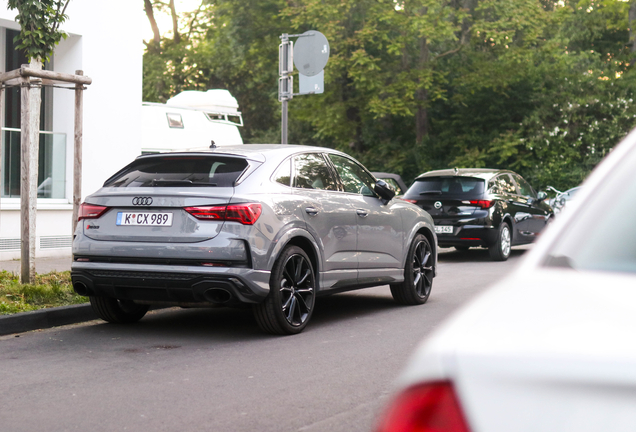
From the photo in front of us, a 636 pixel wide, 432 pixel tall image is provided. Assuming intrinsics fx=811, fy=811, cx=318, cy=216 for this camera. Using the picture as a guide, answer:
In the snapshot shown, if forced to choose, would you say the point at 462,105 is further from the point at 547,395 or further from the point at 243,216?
the point at 547,395

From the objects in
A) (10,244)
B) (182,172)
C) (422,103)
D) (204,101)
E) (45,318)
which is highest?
(422,103)

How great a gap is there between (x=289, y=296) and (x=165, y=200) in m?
1.33

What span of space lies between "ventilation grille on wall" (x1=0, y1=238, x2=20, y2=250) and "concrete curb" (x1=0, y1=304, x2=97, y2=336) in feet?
A: 17.1

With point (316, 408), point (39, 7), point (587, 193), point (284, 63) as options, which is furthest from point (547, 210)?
point (587, 193)

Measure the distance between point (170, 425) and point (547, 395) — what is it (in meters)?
3.19

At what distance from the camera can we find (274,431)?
4074mm

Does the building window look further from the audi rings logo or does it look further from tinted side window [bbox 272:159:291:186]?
tinted side window [bbox 272:159:291:186]

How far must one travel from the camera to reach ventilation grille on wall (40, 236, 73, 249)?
13064 mm

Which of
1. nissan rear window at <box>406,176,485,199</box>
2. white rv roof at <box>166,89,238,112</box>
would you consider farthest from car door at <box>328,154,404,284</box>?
white rv roof at <box>166,89,238,112</box>

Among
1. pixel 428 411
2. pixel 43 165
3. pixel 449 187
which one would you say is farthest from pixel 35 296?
pixel 449 187

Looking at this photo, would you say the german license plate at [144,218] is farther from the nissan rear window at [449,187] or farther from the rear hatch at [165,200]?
the nissan rear window at [449,187]

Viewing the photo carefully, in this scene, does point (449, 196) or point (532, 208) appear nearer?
point (449, 196)

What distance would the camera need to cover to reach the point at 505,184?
15203 mm

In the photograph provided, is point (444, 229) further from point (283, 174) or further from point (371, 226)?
Answer: point (283, 174)
